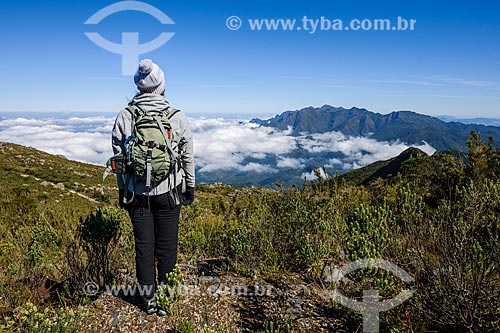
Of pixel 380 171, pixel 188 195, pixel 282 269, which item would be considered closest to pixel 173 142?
pixel 188 195

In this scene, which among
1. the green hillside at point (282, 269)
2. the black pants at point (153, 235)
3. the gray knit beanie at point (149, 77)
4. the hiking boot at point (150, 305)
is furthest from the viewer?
the hiking boot at point (150, 305)

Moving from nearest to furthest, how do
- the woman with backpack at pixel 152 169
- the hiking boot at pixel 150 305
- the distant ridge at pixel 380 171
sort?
the woman with backpack at pixel 152 169 → the hiking boot at pixel 150 305 → the distant ridge at pixel 380 171

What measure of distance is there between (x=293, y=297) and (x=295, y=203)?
1.72 metres

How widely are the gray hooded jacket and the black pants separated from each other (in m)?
0.11

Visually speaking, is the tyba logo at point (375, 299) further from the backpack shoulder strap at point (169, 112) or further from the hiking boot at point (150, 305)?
the backpack shoulder strap at point (169, 112)

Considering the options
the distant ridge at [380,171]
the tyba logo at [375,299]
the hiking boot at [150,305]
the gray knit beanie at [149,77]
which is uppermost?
the gray knit beanie at [149,77]

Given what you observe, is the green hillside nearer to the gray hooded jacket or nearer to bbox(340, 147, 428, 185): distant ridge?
the gray hooded jacket

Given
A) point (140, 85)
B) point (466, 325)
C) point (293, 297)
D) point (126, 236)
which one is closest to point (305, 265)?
point (293, 297)

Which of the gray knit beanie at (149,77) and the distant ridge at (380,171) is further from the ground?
the gray knit beanie at (149,77)

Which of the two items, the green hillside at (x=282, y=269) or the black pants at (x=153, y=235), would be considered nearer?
the green hillside at (x=282, y=269)

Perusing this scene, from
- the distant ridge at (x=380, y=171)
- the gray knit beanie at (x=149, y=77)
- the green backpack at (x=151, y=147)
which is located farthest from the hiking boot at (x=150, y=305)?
the distant ridge at (x=380, y=171)

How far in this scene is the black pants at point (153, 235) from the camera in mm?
3168

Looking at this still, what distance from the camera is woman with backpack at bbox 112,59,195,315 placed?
294cm

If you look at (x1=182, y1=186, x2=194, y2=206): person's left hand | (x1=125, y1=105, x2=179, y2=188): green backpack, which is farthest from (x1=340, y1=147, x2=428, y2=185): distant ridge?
(x1=125, y1=105, x2=179, y2=188): green backpack
